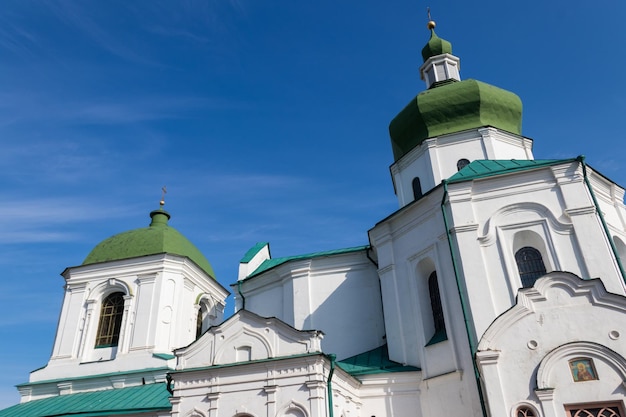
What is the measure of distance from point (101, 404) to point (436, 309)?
438 inches

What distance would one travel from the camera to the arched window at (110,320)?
64.4 feet

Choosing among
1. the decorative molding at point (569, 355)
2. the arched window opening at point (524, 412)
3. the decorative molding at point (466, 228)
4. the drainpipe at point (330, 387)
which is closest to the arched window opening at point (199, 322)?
the drainpipe at point (330, 387)

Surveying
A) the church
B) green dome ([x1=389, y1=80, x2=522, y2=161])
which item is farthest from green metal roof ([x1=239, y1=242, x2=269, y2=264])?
green dome ([x1=389, y1=80, x2=522, y2=161])

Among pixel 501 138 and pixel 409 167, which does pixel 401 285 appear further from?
pixel 501 138

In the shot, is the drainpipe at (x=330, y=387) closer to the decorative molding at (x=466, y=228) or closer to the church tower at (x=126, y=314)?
the decorative molding at (x=466, y=228)

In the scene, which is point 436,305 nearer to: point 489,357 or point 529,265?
point 529,265

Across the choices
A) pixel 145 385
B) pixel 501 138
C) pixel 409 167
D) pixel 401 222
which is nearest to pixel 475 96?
pixel 501 138

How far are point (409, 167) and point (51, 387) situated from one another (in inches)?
622

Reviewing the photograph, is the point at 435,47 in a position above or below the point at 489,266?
above

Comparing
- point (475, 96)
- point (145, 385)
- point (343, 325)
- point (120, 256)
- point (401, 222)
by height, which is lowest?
point (145, 385)

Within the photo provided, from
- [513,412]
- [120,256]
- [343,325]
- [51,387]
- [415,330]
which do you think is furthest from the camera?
[120,256]

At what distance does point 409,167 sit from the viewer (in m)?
17.3

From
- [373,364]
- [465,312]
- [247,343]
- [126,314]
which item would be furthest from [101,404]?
[465,312]

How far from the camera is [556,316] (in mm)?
10711
